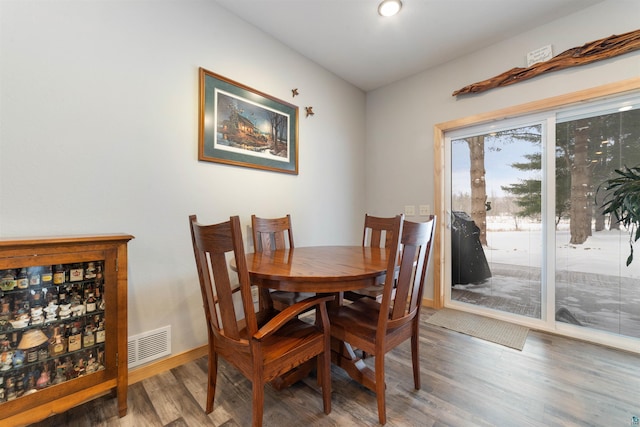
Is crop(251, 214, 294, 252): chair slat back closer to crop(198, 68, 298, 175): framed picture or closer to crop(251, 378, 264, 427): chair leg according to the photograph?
crop(198, 68, 298, 175): framed picture

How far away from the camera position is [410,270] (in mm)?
1292

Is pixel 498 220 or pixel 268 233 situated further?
pixel 498 220

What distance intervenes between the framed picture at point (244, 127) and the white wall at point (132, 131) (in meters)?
0.08

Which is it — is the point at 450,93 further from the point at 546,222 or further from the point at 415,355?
the point at 415,355

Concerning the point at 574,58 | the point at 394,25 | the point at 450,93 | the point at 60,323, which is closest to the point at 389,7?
the point at 394,25

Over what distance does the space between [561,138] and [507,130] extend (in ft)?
1.40

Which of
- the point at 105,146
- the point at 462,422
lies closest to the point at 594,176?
the point at 462,422

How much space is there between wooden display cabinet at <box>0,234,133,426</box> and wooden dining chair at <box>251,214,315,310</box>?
0.83 meters

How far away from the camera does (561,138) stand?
2.24m

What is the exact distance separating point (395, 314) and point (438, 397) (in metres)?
0.64

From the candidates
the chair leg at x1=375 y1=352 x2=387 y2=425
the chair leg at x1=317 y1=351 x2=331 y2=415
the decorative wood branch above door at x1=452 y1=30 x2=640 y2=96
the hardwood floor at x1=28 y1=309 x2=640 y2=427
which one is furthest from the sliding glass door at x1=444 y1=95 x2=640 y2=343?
the chair leg at x1=317 y1=351 x2=331 y2=415

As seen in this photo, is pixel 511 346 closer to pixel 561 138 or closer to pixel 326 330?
pixel 326 330

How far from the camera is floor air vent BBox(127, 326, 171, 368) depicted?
1.58 meters

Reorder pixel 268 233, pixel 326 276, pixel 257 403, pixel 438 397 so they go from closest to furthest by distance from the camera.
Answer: pixel 257 403, pixel 326 276, pixel 438 397, pixel 268 233
